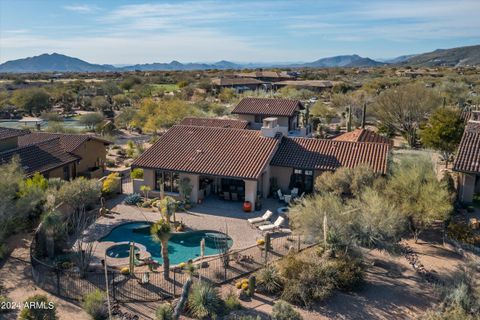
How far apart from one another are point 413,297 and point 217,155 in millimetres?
16306

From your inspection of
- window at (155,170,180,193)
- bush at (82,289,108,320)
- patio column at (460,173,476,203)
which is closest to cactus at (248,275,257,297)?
bush at (82,289,108,320)

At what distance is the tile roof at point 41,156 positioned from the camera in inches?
1107

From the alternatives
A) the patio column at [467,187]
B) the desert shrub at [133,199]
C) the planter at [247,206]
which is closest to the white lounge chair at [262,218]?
the planter at [247,206]

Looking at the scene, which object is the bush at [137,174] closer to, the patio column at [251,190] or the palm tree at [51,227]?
the patio column at [251,190]

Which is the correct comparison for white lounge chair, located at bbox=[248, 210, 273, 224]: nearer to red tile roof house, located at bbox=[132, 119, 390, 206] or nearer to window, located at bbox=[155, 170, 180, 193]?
red tile roof house, located at bbox=[132, 119, 390, 206]

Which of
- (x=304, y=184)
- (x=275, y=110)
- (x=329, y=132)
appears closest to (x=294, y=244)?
(x=304, y=184)

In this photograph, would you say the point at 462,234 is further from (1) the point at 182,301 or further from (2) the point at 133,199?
(2) the point at 133,199

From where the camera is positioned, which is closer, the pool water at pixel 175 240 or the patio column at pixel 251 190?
the pool water at pixel 175 240

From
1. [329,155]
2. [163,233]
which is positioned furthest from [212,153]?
[163,233]

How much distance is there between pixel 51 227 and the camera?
20.2 metres

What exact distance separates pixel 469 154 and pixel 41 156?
93.8ft

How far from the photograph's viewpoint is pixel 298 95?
82875 mm

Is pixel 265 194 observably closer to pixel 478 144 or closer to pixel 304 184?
pixel 304 184

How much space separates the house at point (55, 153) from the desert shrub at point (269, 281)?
17062mm
